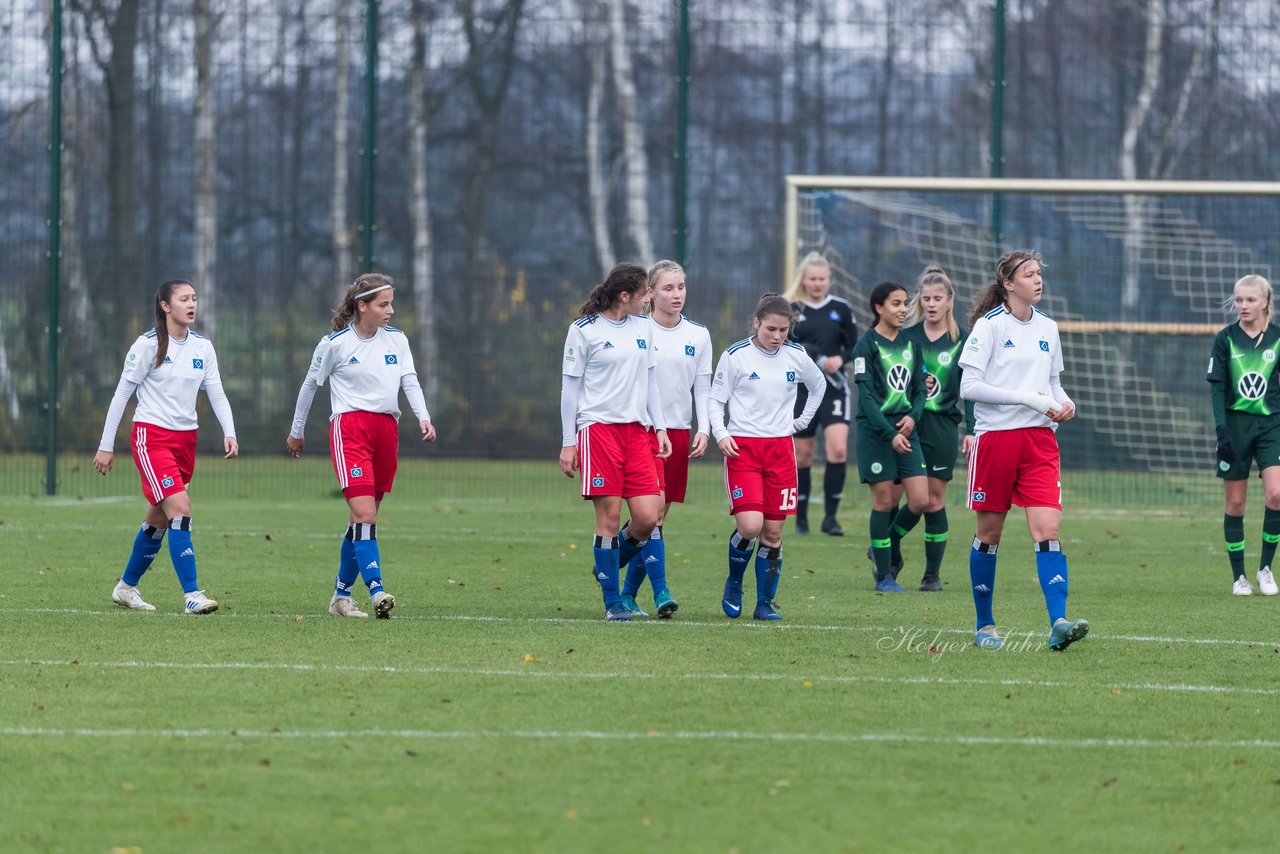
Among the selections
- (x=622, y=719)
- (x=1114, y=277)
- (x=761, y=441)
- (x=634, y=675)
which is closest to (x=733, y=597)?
(x=761, y=441)

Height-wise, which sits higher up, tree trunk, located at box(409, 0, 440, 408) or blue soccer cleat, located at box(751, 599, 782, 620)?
tree trunk, located at box(409, 0, 440, 408)

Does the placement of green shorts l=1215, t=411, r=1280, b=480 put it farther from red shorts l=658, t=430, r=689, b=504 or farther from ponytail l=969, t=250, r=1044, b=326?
red shorts l=658, t=430, r=689, b=504

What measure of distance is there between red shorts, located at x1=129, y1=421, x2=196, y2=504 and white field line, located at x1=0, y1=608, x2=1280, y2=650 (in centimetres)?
68

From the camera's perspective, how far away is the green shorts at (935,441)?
11.2 m

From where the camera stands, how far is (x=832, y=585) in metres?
11.1

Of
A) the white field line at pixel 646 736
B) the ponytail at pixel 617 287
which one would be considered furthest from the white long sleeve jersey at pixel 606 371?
the white field line at pixel 646 736

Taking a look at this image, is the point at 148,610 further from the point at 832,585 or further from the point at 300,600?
the point at 832,585

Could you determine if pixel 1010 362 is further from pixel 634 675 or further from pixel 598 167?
pixel 598 167

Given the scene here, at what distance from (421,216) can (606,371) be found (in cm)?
1015

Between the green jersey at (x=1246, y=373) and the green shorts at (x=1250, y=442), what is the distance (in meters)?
0.05

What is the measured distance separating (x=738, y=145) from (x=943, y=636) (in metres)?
10.9

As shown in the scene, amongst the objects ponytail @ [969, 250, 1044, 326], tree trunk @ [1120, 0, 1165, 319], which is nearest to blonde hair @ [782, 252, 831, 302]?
ponytail @ [969, 250, 1044, 326]

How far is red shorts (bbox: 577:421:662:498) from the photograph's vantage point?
9.19m

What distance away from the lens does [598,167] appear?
1884cm
